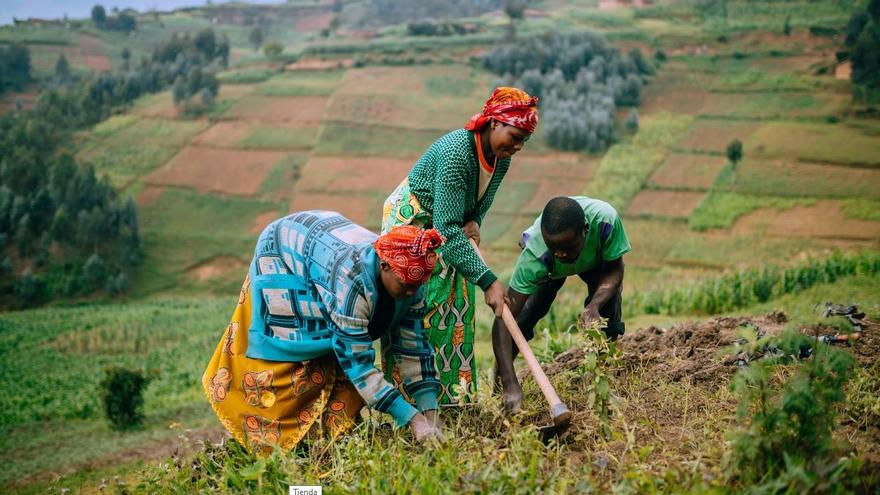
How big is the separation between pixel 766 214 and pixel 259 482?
20.4 meters

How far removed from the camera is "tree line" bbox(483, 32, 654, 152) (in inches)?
1057

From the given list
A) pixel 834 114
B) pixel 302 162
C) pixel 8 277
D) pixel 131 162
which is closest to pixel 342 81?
pixel 302 162

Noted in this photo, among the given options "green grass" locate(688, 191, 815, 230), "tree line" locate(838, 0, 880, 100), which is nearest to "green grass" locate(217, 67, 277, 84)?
"green grass" locate(688, 191, 815, 230)

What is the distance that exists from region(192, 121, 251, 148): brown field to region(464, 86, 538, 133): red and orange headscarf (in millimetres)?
27902

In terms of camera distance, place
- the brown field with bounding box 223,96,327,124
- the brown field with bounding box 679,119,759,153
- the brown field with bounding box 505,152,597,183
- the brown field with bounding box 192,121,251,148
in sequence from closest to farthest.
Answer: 1. the brown field with bounding box 679,119,759,153
2. the brown field with bounding box 505,152,597,183
3. the brown field with bounding box 192,121,251,148
4. the brown field with bounding box 223,96,327,124

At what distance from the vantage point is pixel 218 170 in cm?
2920

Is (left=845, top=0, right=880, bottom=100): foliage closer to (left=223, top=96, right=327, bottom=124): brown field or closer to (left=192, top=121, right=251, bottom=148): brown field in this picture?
(left=223, top=96, right=327, bottom=124): brown field

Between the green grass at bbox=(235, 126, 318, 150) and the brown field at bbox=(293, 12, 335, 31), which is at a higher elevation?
the brown field at bbox=(293, 12, 335, 31)

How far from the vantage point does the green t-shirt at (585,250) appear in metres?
4.43

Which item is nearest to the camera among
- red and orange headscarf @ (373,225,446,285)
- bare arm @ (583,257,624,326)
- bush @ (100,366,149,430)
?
red and orange headscarf @ (373,225,446,285)

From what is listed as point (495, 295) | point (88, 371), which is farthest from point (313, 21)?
point (495, 295)

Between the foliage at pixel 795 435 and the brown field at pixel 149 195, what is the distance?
27.2 m

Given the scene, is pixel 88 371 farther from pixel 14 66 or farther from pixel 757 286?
pixel 14 66

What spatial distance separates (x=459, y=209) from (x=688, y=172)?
21.6 metres
